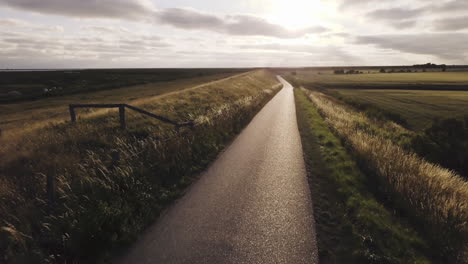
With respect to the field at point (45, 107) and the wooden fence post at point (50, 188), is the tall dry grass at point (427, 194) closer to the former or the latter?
the wooden fence post at point (50, 188)

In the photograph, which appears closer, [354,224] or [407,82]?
[354,224]

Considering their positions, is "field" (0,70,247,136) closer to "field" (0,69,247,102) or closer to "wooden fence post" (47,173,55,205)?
"field" (0,69,247,102)

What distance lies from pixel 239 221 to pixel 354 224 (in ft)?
9.50

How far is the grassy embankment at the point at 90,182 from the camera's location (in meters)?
4.94

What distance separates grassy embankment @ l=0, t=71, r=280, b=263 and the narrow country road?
67 centimetres

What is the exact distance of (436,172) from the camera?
8453 millimetres

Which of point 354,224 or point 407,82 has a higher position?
point 407,82

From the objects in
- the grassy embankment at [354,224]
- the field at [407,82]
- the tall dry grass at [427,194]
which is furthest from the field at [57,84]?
the field at [407,82]

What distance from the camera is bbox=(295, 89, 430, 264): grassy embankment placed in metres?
4.77

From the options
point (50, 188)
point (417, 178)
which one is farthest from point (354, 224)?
point (50, 188)

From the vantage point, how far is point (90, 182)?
22.7ft

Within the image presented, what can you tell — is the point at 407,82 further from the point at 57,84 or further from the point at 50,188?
the point at 57,84

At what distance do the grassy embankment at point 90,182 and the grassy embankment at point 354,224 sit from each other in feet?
14.4

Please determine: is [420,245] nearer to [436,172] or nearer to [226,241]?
[226,241]
